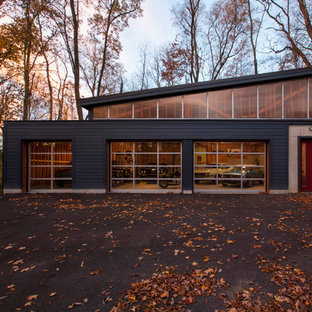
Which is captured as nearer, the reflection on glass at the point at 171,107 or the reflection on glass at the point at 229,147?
the reflection on glass at the point at 229,147

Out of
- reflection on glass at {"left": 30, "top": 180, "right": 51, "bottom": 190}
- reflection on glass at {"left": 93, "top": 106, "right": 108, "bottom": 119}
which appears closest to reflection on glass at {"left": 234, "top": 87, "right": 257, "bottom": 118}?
reflection on glass at {"left": 93, "top": 106, "right": 108, "bottom": 119}

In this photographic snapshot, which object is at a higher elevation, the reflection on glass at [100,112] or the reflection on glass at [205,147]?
the reflection on glass at [100,112]

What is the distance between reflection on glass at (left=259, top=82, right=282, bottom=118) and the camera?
1098 cm

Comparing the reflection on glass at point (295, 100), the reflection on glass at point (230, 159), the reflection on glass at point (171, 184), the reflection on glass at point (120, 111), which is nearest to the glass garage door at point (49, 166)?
the reflection on glass at point (120, 111)

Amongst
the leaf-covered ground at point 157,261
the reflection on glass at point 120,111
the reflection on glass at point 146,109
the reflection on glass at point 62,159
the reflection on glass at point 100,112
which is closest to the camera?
the leaf-covered ground at point 157,261

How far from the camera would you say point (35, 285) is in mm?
2906

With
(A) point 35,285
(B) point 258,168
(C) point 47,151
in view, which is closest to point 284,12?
(B) point 258,168

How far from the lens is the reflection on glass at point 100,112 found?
11.7m

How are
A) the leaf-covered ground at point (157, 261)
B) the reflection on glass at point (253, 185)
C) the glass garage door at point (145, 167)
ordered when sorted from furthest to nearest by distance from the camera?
the glass garage door at point (145, 167) < the reflection on glass at point (253, 185) < the leaf-covered ground at point (157, 261)

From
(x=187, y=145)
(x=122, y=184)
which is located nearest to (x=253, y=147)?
(x=187, y=145)

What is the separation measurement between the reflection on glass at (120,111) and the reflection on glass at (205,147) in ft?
14.1

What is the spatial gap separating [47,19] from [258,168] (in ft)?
56.5

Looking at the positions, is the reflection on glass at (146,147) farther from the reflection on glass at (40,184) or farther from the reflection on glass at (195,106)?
the reflection on glass at (40,184)

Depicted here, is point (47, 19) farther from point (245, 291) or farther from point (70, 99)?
point (245, 291)
